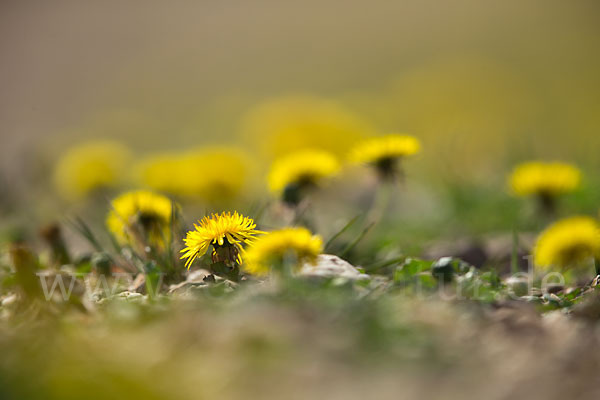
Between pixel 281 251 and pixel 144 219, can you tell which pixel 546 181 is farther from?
pixel 144 219

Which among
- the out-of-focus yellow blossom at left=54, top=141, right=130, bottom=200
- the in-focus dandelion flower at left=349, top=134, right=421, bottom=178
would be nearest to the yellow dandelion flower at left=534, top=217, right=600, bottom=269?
the in-focus dandelion flower at left=349, top=134, right=421, bottom=178

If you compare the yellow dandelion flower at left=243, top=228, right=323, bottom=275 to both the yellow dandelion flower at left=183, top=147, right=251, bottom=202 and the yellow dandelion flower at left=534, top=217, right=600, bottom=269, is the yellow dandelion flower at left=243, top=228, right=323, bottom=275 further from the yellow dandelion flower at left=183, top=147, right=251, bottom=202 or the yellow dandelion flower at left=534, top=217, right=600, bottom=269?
the yellow dandelion flower at left=183, top=147, right=251, bottom=202

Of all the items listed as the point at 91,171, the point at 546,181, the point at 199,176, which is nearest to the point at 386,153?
the point at 546,181

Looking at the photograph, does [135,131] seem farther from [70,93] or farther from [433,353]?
[433,353]

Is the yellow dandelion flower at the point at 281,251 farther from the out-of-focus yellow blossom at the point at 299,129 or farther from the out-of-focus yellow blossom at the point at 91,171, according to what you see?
the out-of-focus yellow blossom at the point at 299,129

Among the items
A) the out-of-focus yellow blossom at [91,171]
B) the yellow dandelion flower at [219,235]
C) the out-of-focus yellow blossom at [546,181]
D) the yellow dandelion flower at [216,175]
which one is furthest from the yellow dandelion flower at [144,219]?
the out-of-focus yellow blossom at [91,171]
